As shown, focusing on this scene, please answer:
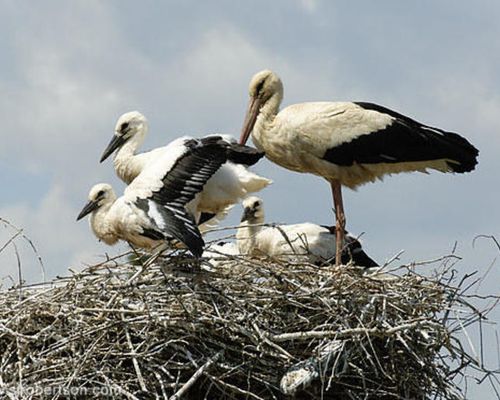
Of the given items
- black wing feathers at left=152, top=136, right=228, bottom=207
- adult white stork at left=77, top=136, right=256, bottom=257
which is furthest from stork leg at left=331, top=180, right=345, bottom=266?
black wing feathers at left=152, top=136, right=228, bottom=207

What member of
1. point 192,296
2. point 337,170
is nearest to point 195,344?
point 192,296

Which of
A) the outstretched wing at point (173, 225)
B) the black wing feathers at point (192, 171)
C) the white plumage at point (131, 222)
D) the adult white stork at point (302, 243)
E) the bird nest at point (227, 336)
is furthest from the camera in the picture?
the adult white stork at point (302, 243)

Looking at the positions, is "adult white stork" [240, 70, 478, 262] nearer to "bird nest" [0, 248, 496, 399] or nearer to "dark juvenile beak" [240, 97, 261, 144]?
"dark juvenile beak" [240, 97, 261, 144]

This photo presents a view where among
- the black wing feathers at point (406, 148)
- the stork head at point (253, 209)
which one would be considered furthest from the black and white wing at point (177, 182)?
the stork head at point (253, 209)

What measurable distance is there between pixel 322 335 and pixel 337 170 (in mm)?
2779

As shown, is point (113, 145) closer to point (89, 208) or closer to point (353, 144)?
point (89, 208)

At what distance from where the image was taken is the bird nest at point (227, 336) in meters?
8.51

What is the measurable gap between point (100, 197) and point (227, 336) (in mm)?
2963

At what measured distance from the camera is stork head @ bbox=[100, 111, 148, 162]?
1157cm

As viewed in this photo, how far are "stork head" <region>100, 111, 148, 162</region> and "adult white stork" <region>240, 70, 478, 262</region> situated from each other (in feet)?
2.79

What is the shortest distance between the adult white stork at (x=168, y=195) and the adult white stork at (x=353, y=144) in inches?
23.8

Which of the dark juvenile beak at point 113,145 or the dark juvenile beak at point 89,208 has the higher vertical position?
the dark juvenile beak at point 113,145

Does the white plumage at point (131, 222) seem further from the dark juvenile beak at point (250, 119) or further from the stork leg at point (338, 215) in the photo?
the stork leg at point (338, 215)

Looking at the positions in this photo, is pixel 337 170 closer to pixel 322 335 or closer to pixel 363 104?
pixel 363 104
